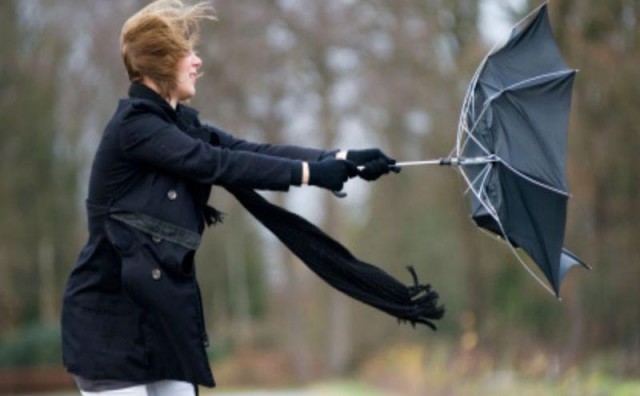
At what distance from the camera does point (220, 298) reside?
38906 mm

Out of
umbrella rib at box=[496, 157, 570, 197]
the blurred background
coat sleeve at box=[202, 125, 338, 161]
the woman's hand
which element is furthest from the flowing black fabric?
the blurred background

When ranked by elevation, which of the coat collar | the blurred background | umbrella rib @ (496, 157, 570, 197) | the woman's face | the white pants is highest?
the blurred background

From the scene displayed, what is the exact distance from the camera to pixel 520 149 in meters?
5.43

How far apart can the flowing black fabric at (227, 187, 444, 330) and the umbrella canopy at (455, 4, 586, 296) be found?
45 cm

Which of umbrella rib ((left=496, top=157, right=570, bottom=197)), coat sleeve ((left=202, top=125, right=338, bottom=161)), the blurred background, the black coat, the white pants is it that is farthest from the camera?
the blurred background

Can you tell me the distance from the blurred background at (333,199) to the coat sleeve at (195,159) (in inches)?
524

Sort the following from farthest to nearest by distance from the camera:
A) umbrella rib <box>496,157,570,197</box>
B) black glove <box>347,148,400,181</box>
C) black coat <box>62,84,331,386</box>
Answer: umbrella rib <box>496,157,570,197</box> → black glove <box>347,148,400,181</box> → black coat <box>62,84,331,386</box>

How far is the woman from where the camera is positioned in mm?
4613

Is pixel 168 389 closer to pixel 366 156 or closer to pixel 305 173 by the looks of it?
pixel 305 173

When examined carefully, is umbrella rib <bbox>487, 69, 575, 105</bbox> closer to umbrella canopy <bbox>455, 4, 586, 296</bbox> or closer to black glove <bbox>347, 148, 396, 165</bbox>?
umbrella canopy <bbox>455, 4, 586, 296</bbox>

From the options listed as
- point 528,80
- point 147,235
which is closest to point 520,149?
point 528,80

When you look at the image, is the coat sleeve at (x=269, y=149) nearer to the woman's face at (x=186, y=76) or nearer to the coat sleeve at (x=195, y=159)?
the woman's face at (x=186, y=76)

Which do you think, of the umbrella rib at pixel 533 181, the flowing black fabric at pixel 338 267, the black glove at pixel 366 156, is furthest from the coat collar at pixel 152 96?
the umbrella rib at pixel 533 181

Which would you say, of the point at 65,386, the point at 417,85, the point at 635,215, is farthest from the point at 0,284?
the point at 635,215
